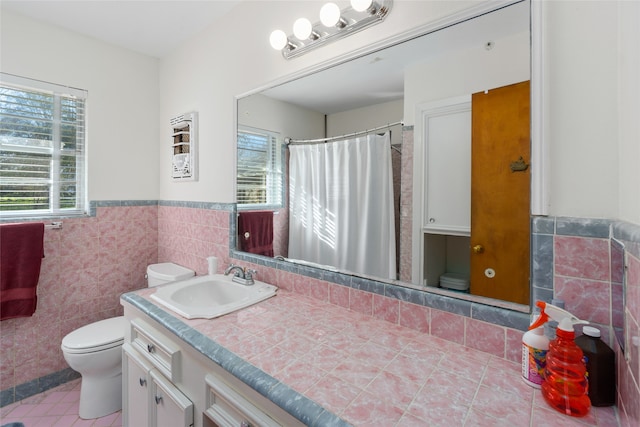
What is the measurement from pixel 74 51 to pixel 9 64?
1.24ft

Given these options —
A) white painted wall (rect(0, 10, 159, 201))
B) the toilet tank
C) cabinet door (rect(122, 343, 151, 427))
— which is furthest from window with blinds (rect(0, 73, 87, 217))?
cabinet door (rect(122, 343, 151, 427))

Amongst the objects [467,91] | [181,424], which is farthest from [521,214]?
[181,424]

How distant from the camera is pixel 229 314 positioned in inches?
48.4

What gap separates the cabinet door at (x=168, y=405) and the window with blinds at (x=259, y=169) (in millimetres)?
947

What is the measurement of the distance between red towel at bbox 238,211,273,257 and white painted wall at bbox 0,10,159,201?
116cm

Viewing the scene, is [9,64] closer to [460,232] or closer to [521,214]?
[460,232]

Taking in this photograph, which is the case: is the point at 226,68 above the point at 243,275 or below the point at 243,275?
above

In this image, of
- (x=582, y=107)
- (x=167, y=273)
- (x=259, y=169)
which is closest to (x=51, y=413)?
(x=167, y=273)

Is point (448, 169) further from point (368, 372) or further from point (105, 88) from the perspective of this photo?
point (105, 88)

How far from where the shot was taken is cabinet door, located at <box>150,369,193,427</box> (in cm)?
104

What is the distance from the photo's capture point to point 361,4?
3.79ft

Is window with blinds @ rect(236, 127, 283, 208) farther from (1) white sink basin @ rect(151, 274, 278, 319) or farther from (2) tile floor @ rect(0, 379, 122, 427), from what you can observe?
(2) tile floor @ rect(0, 379, 122, 427)

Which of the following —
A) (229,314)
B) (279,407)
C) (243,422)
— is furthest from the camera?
(229,314)

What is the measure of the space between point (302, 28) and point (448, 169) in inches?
36.4
